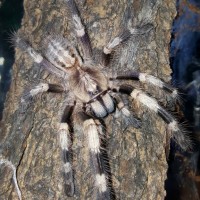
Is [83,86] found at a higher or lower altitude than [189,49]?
higher

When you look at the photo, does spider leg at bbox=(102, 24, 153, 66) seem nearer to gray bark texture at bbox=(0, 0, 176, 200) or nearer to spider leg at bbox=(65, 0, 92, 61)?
gray bark texture at bbox=(0, 0, 176, 200)

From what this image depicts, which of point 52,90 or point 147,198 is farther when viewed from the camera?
point 52,90

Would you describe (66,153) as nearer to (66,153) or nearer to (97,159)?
(66,153)

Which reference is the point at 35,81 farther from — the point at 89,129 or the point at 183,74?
the point at 183,74

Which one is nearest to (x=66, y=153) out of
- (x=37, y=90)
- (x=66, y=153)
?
(x=66, y=153)

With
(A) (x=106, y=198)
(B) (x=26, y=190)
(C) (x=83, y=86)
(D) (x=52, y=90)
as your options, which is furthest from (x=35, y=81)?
(A) (x=106, y=198)

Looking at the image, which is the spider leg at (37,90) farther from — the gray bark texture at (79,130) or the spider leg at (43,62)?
the spider leg at (43,62)

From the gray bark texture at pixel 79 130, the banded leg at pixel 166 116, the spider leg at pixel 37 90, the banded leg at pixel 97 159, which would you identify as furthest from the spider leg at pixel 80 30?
the banded leg at pixel 97 159
